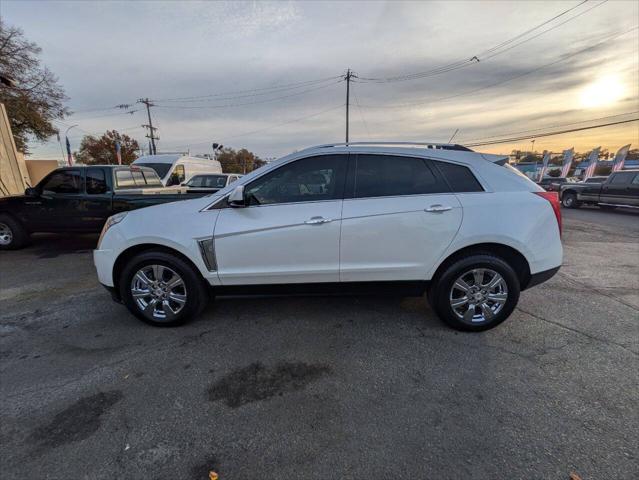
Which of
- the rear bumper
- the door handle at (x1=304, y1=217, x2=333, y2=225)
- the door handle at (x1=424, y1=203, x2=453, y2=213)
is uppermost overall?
the door handle at (x1=424, y1=203, x2=453, y2=213)

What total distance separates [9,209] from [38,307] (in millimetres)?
4360

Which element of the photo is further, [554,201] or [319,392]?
[554,201]

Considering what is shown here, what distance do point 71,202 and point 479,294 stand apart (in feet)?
25.5

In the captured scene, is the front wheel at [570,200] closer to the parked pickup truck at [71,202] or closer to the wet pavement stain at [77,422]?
the parked pickup truck at [71,202]

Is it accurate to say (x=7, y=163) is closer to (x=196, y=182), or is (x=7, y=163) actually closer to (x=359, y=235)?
(x=196, y=182)

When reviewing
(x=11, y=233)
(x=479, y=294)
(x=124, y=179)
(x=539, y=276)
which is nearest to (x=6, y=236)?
(x=11, y=233)

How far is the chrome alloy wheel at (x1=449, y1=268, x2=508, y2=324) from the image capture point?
126 inches

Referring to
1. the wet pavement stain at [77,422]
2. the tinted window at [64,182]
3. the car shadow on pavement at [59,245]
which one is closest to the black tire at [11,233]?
the car shadow on pavement at [59,245]

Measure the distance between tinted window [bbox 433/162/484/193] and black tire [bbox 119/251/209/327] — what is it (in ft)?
8.87

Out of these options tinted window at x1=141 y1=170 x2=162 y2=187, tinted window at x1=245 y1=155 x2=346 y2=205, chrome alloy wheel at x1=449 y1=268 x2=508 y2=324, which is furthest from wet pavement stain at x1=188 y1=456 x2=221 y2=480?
tinted window at x1=141 y1=170 x2=162 y2=187

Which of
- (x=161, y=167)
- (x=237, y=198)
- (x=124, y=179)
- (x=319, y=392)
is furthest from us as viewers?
(x=161, y=167)

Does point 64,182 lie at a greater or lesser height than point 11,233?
greater

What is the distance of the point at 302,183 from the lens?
321 cm

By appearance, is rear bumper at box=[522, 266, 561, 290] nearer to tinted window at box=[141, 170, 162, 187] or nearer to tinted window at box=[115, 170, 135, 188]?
tinted window at box=[115, 170, 135, 188]
